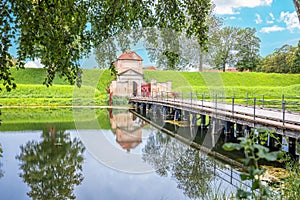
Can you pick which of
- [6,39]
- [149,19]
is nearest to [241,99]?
[149,19]

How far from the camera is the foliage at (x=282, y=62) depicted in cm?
3641

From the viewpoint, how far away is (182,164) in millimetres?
7203

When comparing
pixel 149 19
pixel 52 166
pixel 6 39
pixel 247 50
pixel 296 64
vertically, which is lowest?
pixel 52 166

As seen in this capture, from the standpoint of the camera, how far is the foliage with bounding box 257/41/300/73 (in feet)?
119

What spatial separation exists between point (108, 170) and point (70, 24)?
17.0ft

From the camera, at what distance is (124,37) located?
3951 mm

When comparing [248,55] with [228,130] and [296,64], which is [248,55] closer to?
[296,64]

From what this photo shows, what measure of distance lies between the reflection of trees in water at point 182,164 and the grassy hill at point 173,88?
9028 millimetres

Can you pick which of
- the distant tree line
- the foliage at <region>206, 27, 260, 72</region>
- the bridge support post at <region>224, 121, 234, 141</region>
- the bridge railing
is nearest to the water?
the bridge support post at <region>224, 121, 234, 141</region>

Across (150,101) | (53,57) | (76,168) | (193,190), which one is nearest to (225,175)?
(193,190)

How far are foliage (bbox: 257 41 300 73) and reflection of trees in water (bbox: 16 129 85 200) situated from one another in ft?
108

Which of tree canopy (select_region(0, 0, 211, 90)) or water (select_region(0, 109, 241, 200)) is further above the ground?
tree canopy (select_region(0, 0, 211, 90))

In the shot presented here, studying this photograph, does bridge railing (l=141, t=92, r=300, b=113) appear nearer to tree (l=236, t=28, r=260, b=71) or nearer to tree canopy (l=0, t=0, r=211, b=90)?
tree canopy (l=0, t=0, r=211, b=90)

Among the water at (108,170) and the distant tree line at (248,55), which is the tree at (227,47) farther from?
the water at (108,170)
